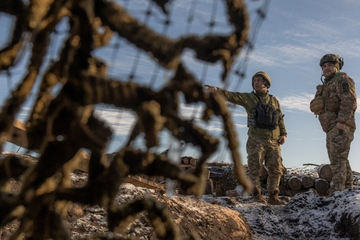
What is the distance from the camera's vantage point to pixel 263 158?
24.1ft

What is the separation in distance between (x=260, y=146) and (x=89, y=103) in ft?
20.3

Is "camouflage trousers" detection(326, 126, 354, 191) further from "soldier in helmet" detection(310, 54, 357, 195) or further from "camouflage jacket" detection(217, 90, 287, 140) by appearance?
"camouflage jacket" detection(217, 90, 287, 140)

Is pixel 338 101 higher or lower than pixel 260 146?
higher

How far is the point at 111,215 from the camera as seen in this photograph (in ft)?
4.99

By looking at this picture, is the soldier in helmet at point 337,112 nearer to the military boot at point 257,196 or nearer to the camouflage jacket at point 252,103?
the camouflage jacket at point 252,103

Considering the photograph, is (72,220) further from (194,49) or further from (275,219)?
(275,219)

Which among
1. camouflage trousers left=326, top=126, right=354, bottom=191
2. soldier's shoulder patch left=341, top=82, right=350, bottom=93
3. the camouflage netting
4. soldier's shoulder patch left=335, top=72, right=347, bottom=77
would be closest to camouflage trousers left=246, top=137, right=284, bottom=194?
camouflage trousers left=326, top=126, right=354, bottom=191

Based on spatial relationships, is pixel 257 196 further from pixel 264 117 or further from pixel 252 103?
pixel 252 103

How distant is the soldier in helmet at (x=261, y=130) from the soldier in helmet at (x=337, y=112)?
85 cm

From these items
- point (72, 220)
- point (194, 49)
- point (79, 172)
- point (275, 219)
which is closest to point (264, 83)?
point (275, 219)

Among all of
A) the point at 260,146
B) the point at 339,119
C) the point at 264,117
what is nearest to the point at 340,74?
the point at 339,119

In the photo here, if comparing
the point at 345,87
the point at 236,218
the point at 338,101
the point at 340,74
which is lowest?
the point at 236,218

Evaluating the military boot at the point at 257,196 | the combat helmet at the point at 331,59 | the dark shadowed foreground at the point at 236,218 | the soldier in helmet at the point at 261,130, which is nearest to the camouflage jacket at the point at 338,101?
the combat helmet at the point at 331,59

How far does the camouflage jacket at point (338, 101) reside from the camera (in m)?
7.11
